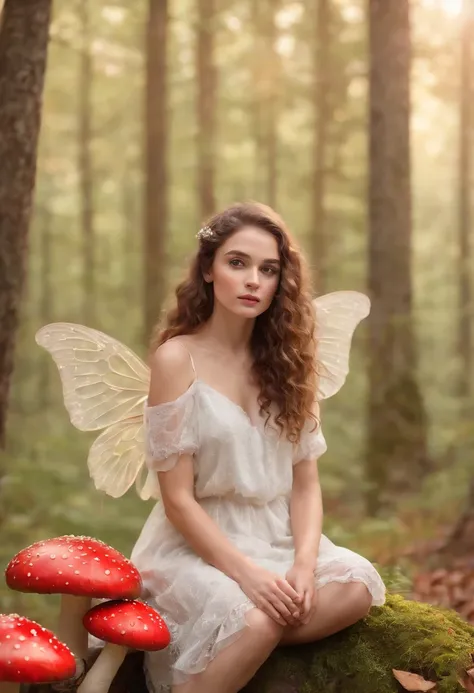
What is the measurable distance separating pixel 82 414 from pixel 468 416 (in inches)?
331

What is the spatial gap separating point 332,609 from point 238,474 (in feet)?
1.75

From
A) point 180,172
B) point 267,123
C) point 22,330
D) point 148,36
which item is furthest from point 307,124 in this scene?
point 22,330

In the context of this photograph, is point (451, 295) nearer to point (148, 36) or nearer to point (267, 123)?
point (267, 123)

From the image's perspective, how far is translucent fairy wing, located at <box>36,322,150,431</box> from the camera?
10.9 ft

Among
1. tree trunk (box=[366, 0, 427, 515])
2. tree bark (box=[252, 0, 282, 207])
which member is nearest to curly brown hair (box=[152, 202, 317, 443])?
tree trunk (box=[366, 0, 427, 515])

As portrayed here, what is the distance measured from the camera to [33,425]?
10.2 metres

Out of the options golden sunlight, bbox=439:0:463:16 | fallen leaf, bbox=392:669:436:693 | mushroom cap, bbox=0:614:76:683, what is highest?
golden sunlight, bbox=439:0:463:16

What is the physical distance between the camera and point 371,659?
115 inches

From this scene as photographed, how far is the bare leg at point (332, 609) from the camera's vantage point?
2850 mm

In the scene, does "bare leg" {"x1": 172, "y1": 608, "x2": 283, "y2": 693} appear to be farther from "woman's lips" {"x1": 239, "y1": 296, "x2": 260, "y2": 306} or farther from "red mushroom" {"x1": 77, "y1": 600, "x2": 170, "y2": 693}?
"woman's lips" {"x1": 239, "y1": 296, "x2": 260, "y2": 306}

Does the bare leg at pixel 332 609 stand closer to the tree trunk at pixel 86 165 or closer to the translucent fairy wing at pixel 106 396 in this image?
the translucent fairy wing at pixel 106 396

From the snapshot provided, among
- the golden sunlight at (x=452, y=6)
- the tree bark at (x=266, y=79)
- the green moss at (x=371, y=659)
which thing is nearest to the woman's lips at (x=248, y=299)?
the green moss at (x=371, y=659)

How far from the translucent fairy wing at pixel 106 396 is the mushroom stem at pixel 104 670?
2.31 ft

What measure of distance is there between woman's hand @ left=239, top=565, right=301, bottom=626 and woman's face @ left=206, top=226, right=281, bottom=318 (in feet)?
2.92
